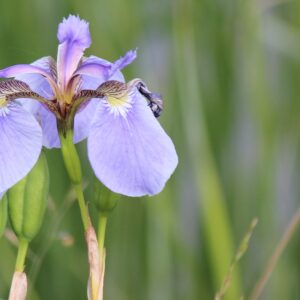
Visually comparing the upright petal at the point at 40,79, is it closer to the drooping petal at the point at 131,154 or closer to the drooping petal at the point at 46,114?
the drooping petal at the point at 46,114

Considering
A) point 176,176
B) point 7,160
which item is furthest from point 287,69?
point 7,160

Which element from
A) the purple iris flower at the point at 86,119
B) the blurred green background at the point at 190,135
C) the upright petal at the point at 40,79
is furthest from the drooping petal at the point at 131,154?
the blurred green background at the point at 190,135

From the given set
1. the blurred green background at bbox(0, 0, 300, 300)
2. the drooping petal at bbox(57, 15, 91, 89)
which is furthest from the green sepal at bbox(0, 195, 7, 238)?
the blurred green background at bbox(0, 0, 300, 300)

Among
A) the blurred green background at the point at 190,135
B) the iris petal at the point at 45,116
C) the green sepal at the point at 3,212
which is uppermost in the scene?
the iris petal at the point at 45,116

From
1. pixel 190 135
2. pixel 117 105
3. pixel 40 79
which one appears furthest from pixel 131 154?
pixel 190 135

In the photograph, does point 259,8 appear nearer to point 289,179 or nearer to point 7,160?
point 289,179

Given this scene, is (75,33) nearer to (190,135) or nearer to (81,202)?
(81,202)
